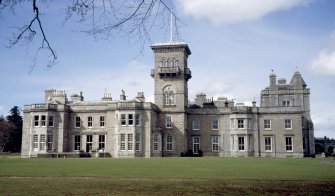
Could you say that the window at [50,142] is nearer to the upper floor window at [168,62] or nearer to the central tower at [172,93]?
the central tower at [172,93]

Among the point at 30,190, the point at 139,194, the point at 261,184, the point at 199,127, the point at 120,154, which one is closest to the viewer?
the point at 139,194

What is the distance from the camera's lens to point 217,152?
186 feet

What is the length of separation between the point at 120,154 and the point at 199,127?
1335 centimetres

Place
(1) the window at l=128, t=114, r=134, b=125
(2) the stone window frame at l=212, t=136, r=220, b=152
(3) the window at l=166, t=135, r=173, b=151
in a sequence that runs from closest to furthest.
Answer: (1) the window at l=128, t=114, r=134, b=125 → (3) the window at l=166, t=135, r=173, b=151 → (2) the stone window frame at l=212, t=136, r=220, b=152

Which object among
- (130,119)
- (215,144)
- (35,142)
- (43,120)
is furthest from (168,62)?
(35,142)

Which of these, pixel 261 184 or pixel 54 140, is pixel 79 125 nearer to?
pixel 54 140

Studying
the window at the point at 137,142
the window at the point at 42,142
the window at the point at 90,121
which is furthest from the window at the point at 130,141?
the window at the point at 42,142

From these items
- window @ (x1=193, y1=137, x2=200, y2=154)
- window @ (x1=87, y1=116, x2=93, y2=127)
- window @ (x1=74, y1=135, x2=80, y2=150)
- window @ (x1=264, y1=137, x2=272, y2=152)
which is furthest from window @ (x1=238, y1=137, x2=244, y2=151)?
window @ (x1=74, y1=135, x2=80, y2=150)

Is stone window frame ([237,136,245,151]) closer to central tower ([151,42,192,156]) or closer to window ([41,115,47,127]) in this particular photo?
central tower ([151,42,192,156])

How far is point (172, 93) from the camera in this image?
56156 mm

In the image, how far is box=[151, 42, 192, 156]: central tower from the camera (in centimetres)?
5509

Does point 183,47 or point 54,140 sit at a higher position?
point 183,47

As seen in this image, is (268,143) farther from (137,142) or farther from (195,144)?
(137,142)

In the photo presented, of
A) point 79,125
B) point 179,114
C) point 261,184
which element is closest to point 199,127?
point 179,114
